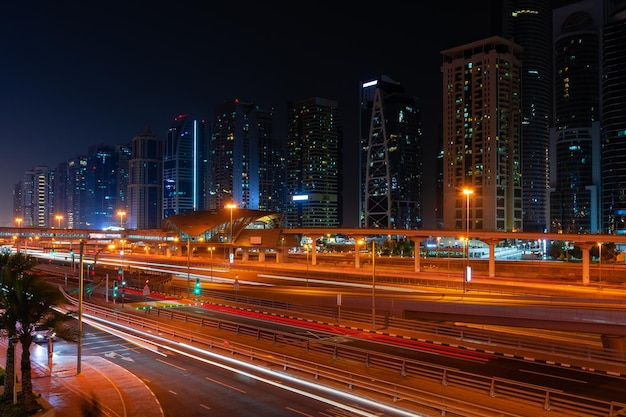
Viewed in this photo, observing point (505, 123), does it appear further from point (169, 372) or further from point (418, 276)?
point (169, 372)

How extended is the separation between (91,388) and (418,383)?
16.4 m

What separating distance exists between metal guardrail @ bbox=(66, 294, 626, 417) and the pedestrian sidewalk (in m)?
6.79

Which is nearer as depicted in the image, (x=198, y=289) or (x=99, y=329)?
(x=99, y=329)

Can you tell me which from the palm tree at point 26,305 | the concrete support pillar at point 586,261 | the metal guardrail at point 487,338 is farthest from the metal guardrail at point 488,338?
the concrete support pillar at point 586,261

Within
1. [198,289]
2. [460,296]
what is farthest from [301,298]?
[460,296]

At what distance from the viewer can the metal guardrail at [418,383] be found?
2184cm

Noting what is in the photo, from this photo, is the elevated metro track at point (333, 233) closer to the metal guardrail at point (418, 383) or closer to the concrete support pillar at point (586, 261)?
the concrete support pillar at point (586, 261)

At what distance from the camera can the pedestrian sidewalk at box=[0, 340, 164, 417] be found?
76.0 feet

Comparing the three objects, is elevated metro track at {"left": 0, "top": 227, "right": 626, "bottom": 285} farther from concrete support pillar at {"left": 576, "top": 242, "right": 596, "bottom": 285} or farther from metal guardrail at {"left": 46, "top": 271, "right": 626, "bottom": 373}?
metal guardrail at {"left": 46, "top": 271, "right": 626, "bottom": 373}

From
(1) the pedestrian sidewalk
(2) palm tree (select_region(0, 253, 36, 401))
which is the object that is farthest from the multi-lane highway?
(2) palm tree (select_region(0, 253, 36, 401))

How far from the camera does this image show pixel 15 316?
23219 mm

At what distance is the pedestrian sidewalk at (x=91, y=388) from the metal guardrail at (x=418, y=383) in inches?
267

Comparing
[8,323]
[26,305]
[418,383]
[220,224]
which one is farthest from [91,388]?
[220,224]

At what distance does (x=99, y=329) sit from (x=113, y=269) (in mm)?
60517
